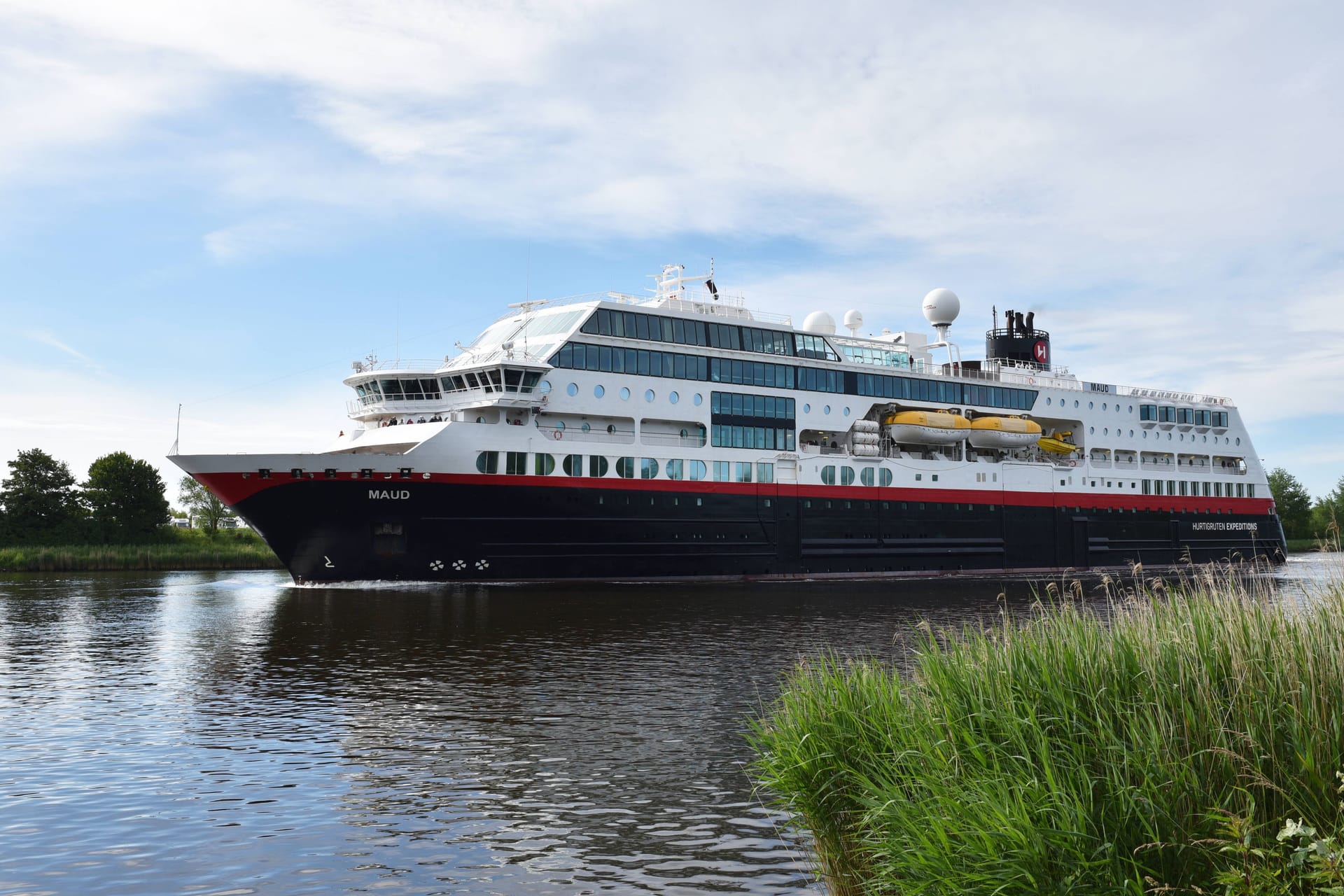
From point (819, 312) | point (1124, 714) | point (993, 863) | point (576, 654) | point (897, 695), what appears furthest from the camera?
point (819, 312)

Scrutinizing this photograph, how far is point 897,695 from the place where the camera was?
33.7 feet

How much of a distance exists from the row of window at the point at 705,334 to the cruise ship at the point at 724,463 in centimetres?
10

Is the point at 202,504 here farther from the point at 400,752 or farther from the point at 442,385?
the point at 400,752

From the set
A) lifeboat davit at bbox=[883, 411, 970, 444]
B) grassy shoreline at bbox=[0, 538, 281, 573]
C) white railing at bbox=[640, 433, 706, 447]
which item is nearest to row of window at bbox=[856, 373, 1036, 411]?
lifeboat davit at bbox=[883, 411, 970, 444]

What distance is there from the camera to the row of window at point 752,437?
46.6 meters

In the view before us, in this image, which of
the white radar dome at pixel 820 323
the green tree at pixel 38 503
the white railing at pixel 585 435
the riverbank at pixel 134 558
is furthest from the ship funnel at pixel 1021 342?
the green tree at pixel 38 503

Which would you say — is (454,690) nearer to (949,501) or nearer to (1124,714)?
(1124,714)

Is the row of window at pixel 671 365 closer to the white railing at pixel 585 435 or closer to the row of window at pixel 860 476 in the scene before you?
the white railing at pixel 585 435

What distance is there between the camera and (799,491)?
1893 inches

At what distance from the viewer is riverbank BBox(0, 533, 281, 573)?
6047 cm

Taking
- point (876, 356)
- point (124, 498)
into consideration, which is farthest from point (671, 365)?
point (124, 498)

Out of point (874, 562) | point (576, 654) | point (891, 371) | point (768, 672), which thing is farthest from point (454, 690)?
point (891, 371)

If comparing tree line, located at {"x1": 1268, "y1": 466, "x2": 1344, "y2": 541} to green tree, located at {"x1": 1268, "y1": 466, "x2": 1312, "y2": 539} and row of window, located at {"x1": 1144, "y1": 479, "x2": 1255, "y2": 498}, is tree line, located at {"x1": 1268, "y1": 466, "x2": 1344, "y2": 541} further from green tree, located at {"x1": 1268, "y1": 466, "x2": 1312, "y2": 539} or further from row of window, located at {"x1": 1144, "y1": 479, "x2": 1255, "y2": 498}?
row of window, located at {"x1": 1144, "y1": 479, "x2": 1255, "y2": 498}

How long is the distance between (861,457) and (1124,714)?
42315 mm
